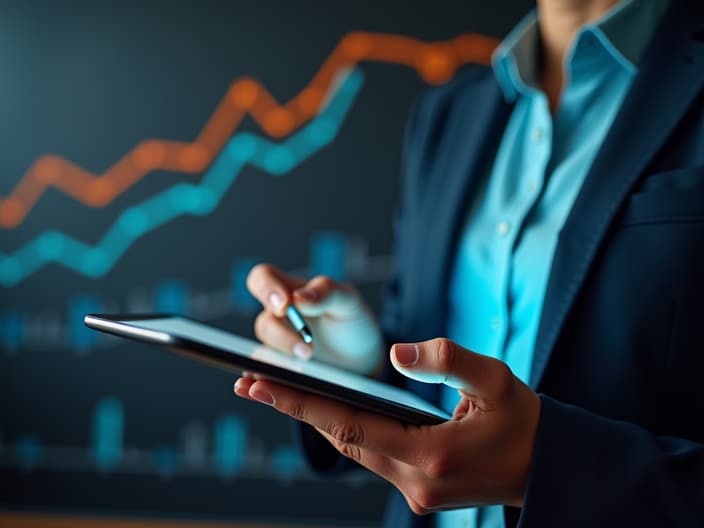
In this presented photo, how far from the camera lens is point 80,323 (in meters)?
1.50

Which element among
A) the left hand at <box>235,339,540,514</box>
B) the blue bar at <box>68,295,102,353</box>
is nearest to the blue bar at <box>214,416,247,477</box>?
the blue bar at <box>68,295,102,353</box>

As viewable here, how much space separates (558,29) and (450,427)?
0.50 meters

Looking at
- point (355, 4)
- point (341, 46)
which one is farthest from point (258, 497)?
point (355, 4)

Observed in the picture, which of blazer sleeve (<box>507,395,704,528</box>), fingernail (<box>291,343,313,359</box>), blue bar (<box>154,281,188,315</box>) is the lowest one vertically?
blazer sleeve (<box>507,395,704,528</box>)

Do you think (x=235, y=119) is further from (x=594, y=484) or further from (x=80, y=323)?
(x=594, y=484)

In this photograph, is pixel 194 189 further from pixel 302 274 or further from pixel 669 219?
pixel 669 219

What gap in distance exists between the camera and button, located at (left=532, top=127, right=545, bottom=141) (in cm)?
60

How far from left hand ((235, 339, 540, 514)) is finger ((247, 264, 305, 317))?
184 millimetres

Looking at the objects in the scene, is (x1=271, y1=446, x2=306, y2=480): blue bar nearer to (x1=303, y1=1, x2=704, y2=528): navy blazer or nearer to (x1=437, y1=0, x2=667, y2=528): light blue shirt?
(x1=437, y1=0, x2=667, y2=528): light blue shirt

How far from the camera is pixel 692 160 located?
472mm

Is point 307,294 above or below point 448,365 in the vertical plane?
above

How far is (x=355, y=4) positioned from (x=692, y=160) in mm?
1127

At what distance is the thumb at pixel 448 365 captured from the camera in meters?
0.32

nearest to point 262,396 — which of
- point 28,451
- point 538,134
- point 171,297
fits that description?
point 538,134
